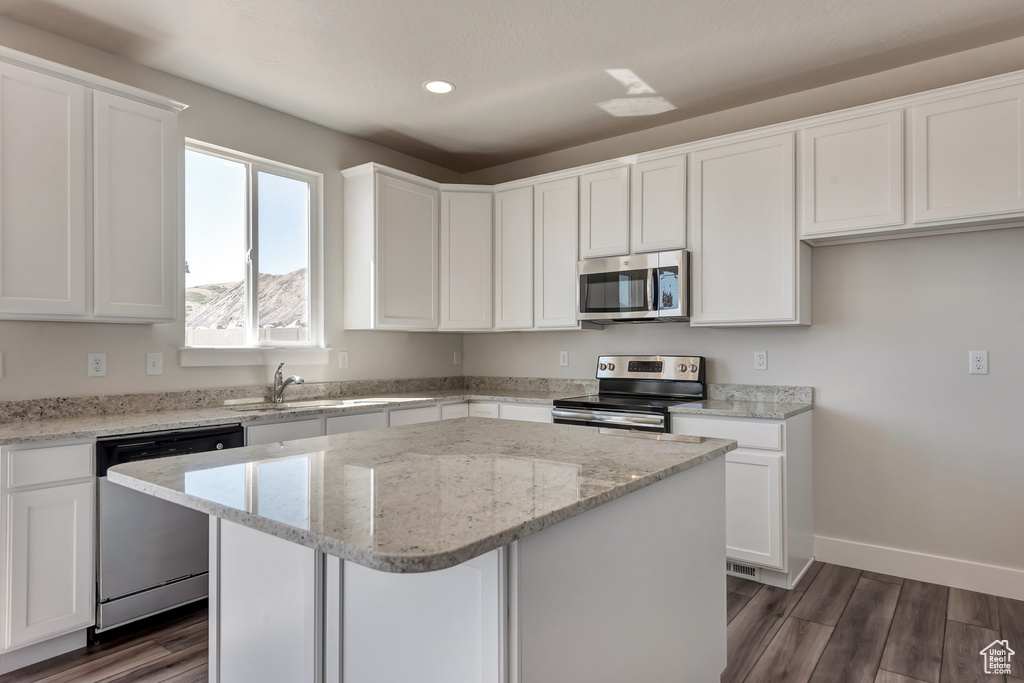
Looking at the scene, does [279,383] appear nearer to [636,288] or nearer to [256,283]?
[256,283]

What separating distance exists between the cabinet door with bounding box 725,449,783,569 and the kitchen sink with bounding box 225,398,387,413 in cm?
203

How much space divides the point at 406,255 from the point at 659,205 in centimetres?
169

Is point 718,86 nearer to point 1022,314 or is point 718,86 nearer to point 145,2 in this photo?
point 1022,314

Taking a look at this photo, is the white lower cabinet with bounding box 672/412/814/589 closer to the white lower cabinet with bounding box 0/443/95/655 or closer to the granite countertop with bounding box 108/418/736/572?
the granite countertop with bounding box 108/418/736/572

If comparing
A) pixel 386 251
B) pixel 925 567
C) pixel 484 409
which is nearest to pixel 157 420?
pixel 386 251

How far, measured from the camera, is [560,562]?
1171 mm

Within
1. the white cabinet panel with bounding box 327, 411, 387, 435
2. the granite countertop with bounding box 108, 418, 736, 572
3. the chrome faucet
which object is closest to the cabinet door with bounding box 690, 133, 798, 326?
the granite countertop with bounding box 108, 418, 736, 572

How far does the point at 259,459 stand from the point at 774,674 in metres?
1.95

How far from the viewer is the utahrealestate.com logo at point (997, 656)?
2.15 meters

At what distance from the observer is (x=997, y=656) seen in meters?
2.24

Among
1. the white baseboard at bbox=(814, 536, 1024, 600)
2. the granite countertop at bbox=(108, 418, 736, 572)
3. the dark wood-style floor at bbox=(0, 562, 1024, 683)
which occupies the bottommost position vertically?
the dark wood-style floor at bbox=(0, 562, 1024, 683)

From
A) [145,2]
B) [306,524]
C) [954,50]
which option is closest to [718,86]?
[954,50]

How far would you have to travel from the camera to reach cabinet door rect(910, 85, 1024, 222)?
8.40ft

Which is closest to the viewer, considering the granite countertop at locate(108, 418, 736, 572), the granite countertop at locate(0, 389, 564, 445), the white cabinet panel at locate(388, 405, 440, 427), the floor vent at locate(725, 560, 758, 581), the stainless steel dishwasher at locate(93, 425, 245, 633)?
the granite countertop at locate(108, 418, 736, 572)
